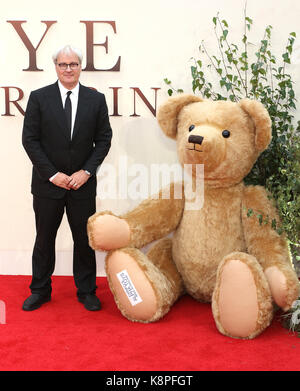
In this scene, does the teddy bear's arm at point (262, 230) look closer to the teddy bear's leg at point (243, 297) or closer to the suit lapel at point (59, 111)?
the teddy bear's leg at point (243, 297)

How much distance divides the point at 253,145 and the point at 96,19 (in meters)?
1.31

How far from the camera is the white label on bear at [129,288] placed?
240 centimetres

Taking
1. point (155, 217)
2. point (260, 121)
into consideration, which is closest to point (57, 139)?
point (155, 217)

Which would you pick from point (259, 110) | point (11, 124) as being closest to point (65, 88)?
point (11, 124)

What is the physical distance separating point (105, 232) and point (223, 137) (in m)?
0.76

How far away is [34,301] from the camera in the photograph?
8.68 feet

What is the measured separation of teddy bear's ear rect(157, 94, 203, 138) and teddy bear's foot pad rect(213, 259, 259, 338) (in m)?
0.82

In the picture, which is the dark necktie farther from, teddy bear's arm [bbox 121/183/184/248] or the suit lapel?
teddy bear's arm [bbox 121/183/184/248]

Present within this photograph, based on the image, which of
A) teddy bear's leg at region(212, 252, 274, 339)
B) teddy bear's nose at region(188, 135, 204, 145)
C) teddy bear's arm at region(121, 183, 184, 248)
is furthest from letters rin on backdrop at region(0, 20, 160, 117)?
teddy bear's leg at region(212, 252, 274, 339)

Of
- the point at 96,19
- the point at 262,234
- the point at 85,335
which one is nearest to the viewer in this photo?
the point at 85,335

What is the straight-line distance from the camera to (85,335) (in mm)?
2295

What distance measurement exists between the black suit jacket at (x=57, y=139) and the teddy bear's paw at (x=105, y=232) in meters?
0.22

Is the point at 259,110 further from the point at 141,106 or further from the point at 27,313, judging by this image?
the point at 27,313

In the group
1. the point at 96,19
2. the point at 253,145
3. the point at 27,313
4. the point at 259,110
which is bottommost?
the point at 27,313
